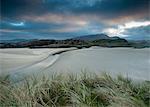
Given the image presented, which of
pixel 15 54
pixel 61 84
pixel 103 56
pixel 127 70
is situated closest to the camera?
pixel 61 84

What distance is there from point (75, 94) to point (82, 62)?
3.35 meters

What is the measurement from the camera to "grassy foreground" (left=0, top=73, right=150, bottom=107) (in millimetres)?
3047

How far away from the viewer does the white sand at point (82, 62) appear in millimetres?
5410

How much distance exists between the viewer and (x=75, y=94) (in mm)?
3207

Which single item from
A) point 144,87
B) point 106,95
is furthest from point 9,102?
point 144,87

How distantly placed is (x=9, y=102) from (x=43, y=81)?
553 mm

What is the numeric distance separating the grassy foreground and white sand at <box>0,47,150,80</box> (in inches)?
54.3

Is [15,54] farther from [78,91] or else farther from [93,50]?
[78,91]

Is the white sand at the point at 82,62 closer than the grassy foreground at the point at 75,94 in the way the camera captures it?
No

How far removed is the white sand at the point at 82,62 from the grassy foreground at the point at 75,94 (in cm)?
138

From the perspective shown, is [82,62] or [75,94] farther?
[82,62]

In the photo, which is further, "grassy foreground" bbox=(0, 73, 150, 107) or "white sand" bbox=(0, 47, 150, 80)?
"white sand" bbox=(0, 47, 150, 80)

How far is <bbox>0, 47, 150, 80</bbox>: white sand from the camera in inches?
213

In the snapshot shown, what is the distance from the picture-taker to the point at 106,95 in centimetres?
324
